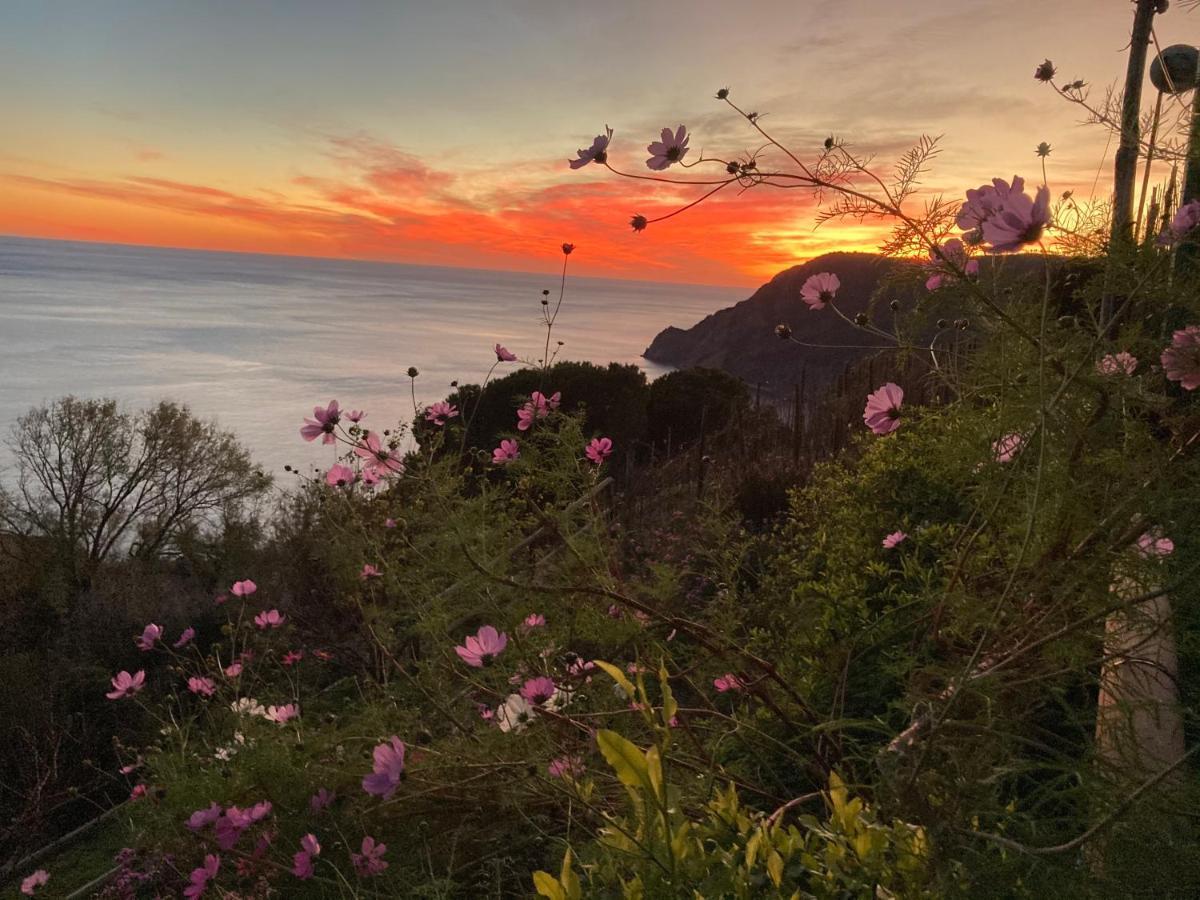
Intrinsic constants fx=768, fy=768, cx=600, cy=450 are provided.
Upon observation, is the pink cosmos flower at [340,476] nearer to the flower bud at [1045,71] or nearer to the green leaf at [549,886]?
the green leaf at [549,886]

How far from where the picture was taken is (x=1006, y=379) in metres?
1.27

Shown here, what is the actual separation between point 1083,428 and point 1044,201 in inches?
15.9

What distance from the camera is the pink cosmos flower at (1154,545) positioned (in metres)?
1.17

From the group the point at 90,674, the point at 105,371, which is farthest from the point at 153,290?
the point at 90,674

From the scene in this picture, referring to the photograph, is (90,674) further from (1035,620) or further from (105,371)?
(105,371)

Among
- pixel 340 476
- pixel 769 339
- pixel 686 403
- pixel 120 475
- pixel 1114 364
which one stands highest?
pixel 769 339

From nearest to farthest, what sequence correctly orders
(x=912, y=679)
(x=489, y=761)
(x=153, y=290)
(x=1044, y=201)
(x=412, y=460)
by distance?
(x=1044, y=201), (x=912, y=679), (x=489, y=761), (x=412, y=460), (x=153, y=290)

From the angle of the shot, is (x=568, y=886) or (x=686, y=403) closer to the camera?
(x=568, y=886)

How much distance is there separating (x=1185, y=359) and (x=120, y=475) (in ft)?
48.6

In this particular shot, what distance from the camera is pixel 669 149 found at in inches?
52.1

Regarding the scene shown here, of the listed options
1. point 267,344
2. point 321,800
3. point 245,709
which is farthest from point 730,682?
point 267,344

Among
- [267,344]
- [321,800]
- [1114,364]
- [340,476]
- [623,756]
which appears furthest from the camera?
[267,344]

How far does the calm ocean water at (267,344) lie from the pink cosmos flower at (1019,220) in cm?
304

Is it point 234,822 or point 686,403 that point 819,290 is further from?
point 686,403
